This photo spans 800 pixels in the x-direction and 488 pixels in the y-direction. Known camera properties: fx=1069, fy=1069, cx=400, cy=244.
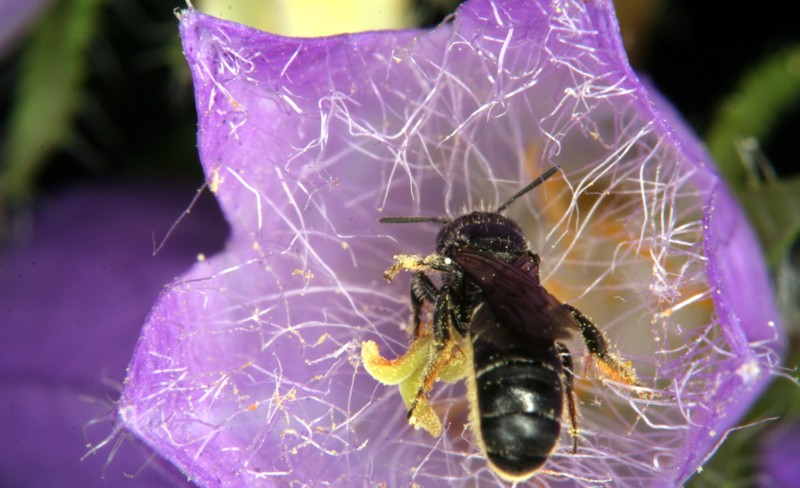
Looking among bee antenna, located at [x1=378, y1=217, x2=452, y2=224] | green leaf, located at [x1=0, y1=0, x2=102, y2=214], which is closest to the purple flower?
bee antenna, located at [x1=378, y1=217, x2=452, y2=224]

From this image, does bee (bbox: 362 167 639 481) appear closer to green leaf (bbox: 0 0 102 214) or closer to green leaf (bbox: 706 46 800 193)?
green leaf (bbox: 706 46 800 193)

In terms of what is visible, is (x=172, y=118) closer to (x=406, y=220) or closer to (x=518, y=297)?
(x=406, y=220)

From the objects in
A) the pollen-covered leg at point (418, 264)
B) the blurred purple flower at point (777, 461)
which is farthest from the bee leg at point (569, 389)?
the blurred purple flower at point (777, 461)

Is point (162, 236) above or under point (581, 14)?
under

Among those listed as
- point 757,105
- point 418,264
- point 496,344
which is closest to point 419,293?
point 418,264

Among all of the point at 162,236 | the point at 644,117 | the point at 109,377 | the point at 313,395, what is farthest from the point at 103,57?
the point at 644,117

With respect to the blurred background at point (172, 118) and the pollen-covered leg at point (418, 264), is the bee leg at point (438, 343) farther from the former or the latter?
the blurred background at point (172, 118)

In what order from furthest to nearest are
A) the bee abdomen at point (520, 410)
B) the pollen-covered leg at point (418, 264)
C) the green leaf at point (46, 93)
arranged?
1. the green leaf at point (46, 93)
2. the pollen-covered leg at point (418, 264)
3. the bee abdomen at point (520, 410)

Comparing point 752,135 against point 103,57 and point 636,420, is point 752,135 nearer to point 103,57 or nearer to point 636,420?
point 636,420
